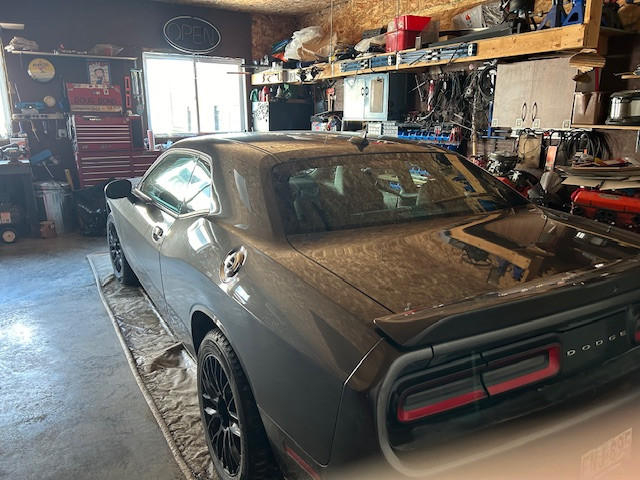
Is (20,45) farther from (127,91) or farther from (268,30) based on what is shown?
(268,30)

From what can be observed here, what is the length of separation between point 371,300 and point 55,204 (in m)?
5.70

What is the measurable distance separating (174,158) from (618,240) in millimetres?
2139

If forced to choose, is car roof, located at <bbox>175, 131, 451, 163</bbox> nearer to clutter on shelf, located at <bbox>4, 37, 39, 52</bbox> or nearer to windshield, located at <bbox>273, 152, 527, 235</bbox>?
windshield, located at <bbox>273, 152, 527, 235</bbox>

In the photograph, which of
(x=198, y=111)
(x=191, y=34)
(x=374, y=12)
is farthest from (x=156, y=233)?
(x=191, y=34)

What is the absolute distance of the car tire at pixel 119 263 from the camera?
3619 mm

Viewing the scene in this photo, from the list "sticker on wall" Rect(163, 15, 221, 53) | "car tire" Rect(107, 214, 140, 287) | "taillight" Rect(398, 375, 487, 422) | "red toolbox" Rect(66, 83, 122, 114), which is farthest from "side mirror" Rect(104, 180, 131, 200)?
"sticker on wall" Rect(163, 15, 221, 53)

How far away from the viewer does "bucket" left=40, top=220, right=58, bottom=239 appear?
5500 mm

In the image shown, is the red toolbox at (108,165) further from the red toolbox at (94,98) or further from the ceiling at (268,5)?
the ceiling at (268,5)

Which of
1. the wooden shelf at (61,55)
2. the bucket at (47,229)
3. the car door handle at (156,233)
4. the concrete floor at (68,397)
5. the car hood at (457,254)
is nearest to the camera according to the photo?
the car hood at (457,254)

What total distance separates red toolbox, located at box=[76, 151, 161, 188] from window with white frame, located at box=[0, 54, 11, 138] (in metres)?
1.18

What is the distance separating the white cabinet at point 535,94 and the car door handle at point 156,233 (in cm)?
309

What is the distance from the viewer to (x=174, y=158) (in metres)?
2.62

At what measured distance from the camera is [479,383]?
1077 millimetres

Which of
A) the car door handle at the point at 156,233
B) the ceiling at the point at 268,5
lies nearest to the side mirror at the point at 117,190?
the car door handle at the point at 156,233
